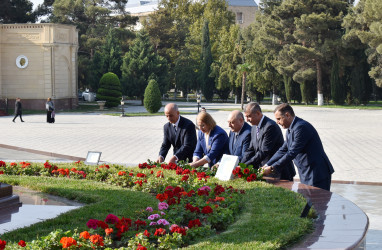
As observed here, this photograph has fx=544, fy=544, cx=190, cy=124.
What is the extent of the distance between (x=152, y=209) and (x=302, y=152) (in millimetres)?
2109

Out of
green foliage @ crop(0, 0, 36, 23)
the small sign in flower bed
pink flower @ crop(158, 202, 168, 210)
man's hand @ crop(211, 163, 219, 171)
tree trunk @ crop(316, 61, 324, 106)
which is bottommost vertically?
→ the small sign in flower bed

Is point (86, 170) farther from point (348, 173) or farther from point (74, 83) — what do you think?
point (74, 83)

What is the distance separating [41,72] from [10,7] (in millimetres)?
10403

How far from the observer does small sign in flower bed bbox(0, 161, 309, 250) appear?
4.36 meters

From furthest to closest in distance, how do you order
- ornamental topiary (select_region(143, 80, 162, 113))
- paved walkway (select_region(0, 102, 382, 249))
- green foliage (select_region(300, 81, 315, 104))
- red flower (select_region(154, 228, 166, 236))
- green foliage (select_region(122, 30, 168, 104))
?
green foliage (select_region(300, 81, 315, 104)) → green foliage (select_region(122, 30, 168, 104)) → ornamental topiary (select_region(143, 80, 162, 113)) → paved walkway (select_region(0, 102, 382, 249)) → red flower (select_region(154, 228, 166, 236))

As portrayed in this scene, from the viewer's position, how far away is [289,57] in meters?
46.0

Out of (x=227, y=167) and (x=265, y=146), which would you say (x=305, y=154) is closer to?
(x=265, y=146)

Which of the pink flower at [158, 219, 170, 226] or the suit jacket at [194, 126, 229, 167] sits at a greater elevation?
the suit jacket at [194, 126, 229, 167]

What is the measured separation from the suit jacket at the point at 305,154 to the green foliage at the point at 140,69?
1623 inches

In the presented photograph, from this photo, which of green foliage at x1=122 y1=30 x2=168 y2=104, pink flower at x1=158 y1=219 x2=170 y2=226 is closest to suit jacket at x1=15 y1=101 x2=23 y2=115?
green foliage at x1=122 y1=30 x2=168 y2=104

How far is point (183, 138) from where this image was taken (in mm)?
8125

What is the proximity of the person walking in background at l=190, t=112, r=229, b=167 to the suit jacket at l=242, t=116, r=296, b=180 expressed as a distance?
0.44m

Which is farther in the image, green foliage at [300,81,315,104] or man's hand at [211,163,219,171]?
green foliage at [300,81,315,104]

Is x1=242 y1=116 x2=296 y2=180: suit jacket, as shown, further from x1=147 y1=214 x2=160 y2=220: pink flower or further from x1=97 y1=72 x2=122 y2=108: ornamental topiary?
x1=97 y1=72 x2=122 y2=108: ornamental topiary
